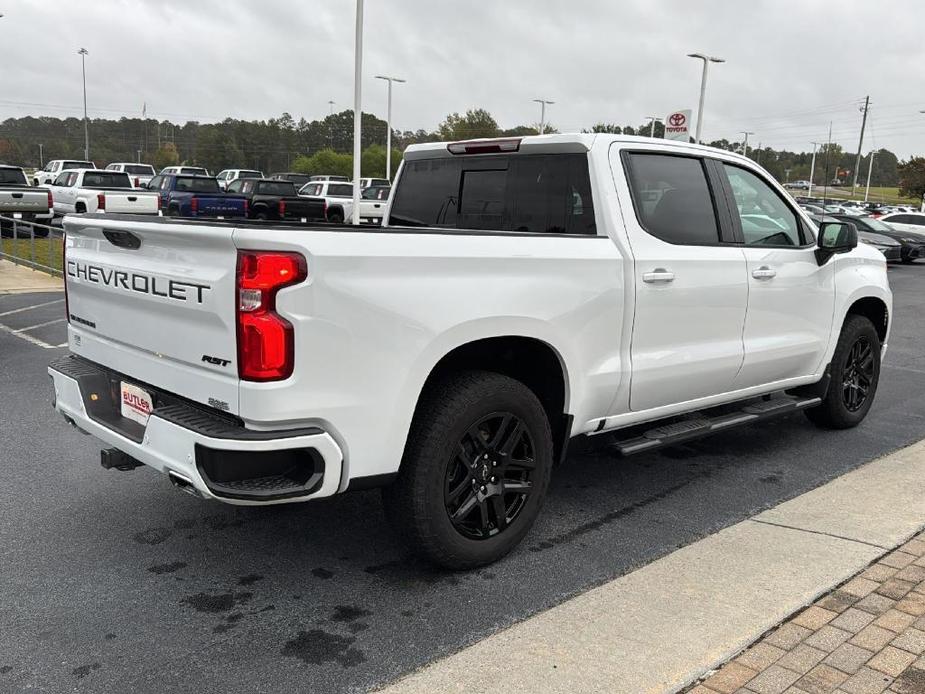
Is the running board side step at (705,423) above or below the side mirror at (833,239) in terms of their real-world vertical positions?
below

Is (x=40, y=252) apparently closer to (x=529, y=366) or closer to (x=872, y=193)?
(x=529, y=366)

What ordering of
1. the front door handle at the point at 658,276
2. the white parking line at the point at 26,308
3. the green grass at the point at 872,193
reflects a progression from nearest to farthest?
the front door handle at the point at 658,276 → the white parking line at the point at 26,308 → the green grass at the point at 872,193

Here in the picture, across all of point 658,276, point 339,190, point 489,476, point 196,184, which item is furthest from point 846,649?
point 339,190

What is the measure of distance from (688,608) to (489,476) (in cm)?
97

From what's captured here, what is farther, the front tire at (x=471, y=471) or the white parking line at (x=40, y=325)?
the white parking line at (x=40, y=325)

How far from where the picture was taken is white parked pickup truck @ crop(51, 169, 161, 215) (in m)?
21.4

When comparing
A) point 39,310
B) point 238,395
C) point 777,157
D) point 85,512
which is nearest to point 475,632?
point 238,395

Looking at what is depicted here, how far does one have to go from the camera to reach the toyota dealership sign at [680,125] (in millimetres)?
21078

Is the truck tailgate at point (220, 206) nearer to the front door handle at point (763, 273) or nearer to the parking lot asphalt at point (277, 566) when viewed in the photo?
the parking lot asphalt at point (277, 566)

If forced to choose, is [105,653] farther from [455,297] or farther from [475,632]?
[455,297]

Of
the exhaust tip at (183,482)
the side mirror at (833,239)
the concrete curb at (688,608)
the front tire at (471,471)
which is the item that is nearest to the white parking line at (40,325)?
the exhaust tip at (183,482)

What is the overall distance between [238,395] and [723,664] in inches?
76.2

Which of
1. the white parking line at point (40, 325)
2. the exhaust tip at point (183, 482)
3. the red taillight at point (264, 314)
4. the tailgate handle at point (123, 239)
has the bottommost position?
the white parking line at point (40, 325)

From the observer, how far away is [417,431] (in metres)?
3.32
